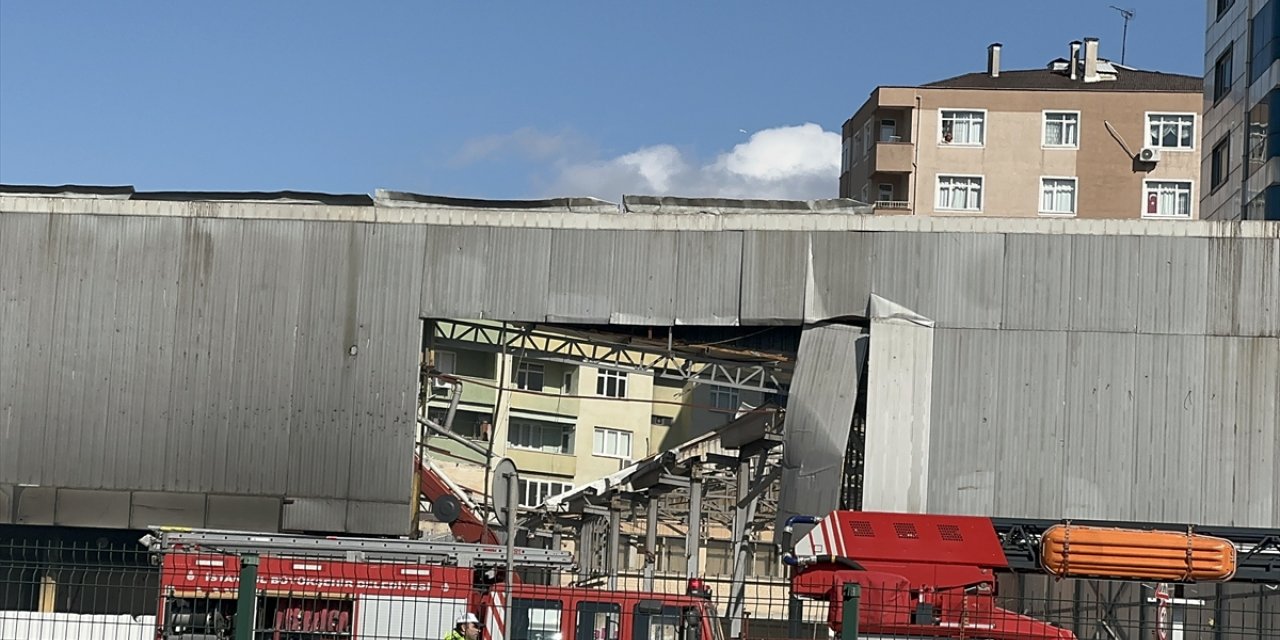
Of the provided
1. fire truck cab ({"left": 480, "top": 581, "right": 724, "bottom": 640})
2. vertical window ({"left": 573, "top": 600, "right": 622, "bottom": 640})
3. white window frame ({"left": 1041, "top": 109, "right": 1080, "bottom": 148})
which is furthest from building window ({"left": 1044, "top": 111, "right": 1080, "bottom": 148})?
vertical window ({"left": 573, "top": 600, "right": 622, "bottom": 640})

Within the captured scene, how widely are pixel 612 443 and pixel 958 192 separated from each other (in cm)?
2224

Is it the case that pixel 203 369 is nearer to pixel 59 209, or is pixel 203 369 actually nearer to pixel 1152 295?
pixel 59 209

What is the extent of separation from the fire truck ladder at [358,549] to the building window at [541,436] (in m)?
62.0

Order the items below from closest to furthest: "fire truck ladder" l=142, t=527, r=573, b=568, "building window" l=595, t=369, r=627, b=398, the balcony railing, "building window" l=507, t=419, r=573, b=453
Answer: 1. "fire truck ladder" l=142, t=527, r=573, b=568
2. the balcony railing
3. "building window" l=507, t=419, r=573, b=453
4. "building window" l=595, t=369, r=627, b=398

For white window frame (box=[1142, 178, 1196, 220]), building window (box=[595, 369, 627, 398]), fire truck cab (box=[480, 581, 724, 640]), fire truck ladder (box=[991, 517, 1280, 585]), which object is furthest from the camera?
building window (box=[595, 369, 627, 398])

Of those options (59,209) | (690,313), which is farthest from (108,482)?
(690,313)

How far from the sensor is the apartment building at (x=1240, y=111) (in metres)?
47.5

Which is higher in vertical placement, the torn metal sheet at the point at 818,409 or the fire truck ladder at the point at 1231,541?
the torn metal sheet at the point at 818,409

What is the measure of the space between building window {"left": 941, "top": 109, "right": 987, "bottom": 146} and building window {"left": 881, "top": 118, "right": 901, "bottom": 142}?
7.60 feet

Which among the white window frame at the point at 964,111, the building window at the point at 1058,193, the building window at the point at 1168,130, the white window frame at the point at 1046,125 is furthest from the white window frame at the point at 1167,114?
the white window frame at the point at 964,111

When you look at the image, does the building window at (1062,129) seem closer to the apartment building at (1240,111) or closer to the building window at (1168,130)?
the building window at (1168,130)

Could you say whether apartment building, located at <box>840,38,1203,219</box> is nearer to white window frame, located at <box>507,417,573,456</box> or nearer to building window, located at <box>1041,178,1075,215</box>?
building window, located at <box>1041,178,1075,215</box>

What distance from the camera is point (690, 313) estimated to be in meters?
32.7

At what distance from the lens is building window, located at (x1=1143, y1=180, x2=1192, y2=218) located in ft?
260
